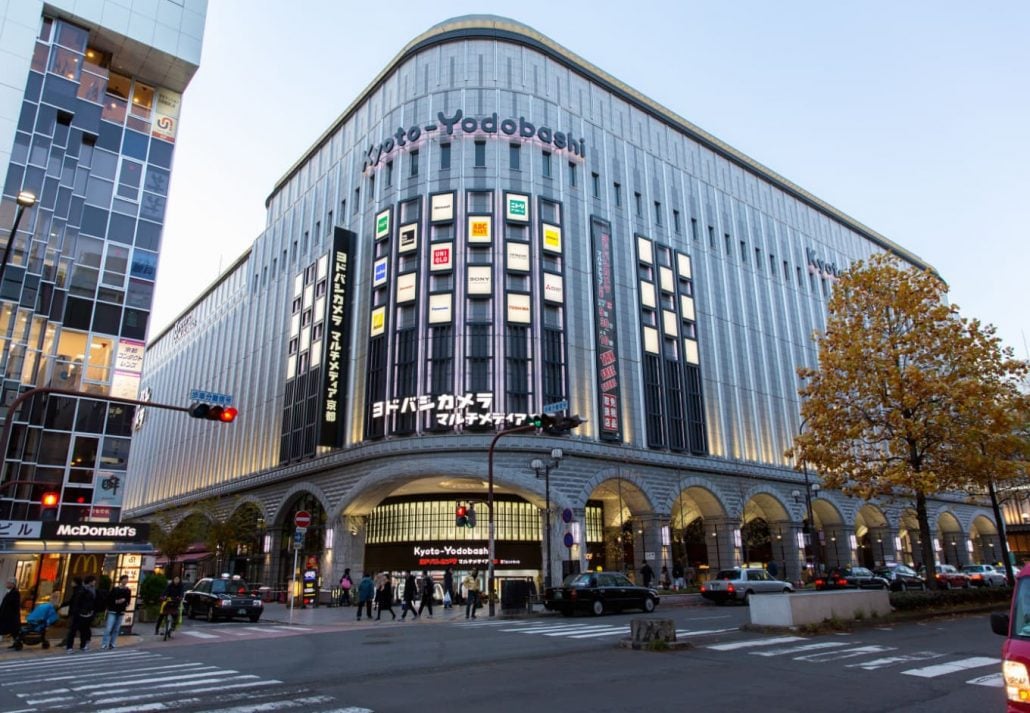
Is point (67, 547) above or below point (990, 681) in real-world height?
above

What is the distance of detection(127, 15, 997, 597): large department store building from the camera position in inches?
1554

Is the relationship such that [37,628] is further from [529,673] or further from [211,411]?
[529,673]

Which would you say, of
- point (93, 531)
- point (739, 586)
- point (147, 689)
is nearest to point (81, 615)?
point (93, 531)

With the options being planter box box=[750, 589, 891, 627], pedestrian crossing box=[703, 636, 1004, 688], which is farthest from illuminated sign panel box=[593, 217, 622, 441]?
pedestrian crossing box=[703, 636, 1004, 688]

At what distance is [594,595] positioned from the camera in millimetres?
26406

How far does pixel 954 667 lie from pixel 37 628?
2309cm

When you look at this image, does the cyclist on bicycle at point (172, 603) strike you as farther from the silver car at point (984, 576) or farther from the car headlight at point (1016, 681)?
the silver car at point (984, 576)

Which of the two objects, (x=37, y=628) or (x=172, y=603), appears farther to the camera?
(x=172, y=603)

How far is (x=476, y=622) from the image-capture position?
24531mm

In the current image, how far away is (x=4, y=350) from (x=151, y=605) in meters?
13.8

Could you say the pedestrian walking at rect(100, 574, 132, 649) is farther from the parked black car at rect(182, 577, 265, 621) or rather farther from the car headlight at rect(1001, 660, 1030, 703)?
the car headlight at rect(1001, 660, 1030, 703)

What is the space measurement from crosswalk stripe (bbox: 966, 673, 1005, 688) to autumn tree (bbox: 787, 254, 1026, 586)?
1389 centimetres

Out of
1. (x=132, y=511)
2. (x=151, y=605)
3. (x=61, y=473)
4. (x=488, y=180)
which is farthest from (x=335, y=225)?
(x=132, y=511)

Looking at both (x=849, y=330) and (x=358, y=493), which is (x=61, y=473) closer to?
(x=358, y=493)
